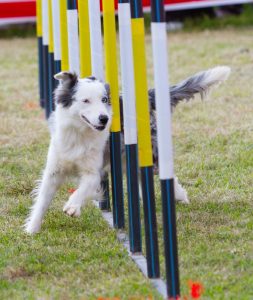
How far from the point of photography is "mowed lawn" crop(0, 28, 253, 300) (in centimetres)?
461

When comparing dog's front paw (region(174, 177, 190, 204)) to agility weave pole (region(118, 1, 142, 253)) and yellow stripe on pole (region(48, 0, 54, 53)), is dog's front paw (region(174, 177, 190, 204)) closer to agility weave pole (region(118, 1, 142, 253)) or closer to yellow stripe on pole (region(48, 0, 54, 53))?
agility weave pole (region(118, 1, 142, 253))

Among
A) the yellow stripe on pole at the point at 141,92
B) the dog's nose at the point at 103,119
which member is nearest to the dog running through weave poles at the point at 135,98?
the yellow stripe on pole at the point at 141,92

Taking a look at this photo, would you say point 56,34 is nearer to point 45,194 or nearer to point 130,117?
point 45,194

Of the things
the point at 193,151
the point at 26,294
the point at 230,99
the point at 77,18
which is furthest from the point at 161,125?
the point at 230,99

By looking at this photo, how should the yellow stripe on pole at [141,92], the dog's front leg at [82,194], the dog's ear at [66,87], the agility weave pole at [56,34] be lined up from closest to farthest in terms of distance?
the yellow stripe on pole at [141,92] → the dog's front leg at [82,194] → the dog's ear at [66,87] → the agility weave pole at [56,34]

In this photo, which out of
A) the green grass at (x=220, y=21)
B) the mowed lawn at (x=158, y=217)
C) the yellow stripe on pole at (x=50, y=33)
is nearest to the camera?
the mowed lawn at (x=158, y=217)

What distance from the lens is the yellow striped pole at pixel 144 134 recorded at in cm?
449

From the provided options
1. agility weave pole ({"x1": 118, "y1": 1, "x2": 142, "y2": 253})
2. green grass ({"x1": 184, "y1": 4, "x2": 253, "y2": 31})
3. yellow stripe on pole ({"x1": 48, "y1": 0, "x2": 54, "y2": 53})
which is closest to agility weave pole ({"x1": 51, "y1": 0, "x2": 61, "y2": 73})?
yellow stripe on pole ({"x1": 48, "y1": 0, "x2": 54, "y2": 53})

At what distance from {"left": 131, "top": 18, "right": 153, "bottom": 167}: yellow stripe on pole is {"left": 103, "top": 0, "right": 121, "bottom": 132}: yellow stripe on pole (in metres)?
0.84

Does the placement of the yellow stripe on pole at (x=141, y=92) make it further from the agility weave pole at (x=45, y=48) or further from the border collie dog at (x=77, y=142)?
the agility weave pole at (x=45, y=48)

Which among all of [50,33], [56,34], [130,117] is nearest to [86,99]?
[130,117]

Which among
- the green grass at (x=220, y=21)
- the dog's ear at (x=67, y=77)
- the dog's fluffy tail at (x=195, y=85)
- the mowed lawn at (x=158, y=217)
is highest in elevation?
the green grass at (x=220, y=21)

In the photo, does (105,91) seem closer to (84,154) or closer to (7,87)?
(84,154)

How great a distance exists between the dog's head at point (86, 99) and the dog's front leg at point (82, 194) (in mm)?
395
